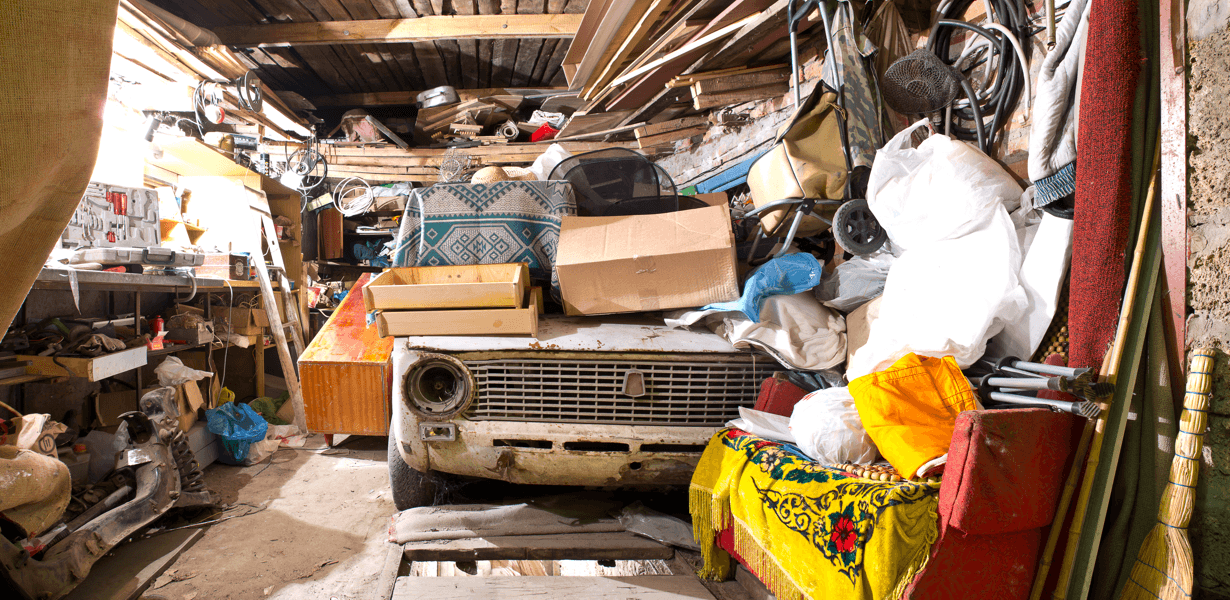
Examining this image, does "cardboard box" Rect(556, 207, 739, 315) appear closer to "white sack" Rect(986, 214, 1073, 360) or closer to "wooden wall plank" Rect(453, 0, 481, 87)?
"white sack" Rect(986, 214, 1073, 360)

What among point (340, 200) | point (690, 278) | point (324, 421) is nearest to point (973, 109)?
point (690, 278)

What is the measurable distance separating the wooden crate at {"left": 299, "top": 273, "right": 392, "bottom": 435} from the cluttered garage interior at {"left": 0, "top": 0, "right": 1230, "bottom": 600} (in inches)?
0.9

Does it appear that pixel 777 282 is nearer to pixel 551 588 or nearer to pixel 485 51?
pixel 551 588

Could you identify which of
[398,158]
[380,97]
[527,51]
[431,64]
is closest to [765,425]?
[527,51]

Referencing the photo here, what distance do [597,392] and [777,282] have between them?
710 mm

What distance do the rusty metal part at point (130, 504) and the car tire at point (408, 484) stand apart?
99 centimetres

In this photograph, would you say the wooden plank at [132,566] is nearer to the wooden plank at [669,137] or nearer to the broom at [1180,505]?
the broom at [1180,505]

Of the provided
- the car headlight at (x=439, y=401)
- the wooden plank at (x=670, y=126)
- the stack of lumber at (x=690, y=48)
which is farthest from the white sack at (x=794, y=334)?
the wooden plank at (x=670, y=126)

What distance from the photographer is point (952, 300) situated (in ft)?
4.88

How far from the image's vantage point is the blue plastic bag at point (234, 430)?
10.8ft

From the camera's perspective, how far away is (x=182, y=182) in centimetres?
480

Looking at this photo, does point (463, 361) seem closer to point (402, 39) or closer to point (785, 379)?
point (785, 379)

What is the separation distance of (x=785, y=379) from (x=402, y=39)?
396cm

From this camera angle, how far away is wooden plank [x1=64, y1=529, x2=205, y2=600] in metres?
1.86
